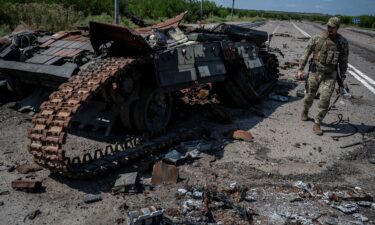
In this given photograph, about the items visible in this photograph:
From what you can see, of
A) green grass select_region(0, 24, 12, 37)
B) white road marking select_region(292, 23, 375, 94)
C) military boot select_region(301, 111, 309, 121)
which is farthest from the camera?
green grass select_region(0, 24, 12, 37)

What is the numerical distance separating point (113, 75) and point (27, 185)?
1737 millimetres

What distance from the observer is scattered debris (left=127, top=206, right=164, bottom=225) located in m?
4.17

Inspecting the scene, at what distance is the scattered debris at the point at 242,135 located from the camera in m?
7.17

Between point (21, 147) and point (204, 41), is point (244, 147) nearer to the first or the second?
point (204, 41)

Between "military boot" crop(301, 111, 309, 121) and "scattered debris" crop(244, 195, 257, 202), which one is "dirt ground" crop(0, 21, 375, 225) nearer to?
"scattered debris" crop(244, 195, 257, 202)

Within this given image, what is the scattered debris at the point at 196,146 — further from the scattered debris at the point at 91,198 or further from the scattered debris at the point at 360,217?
the scattered debris at the point at 360,217

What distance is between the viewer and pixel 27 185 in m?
5.00

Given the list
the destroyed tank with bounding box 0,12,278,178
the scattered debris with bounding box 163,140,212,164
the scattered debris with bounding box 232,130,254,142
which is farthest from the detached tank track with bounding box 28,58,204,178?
the scattered debris with bounding box 232,130,254,142

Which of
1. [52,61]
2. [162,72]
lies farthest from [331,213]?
[52,61]

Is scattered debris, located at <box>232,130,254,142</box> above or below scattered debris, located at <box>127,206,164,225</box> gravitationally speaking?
below

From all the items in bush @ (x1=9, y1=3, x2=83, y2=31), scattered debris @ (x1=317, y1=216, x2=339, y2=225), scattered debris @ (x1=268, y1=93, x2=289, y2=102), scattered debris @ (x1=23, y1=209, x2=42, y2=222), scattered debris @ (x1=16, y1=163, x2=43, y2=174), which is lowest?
scattered debris @ (x1=268, y1=93, x2=289, y2=102)

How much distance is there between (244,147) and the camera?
684cm

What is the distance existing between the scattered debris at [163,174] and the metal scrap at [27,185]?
1377 millimetres

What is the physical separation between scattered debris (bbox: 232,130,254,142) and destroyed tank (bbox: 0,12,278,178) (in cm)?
57
